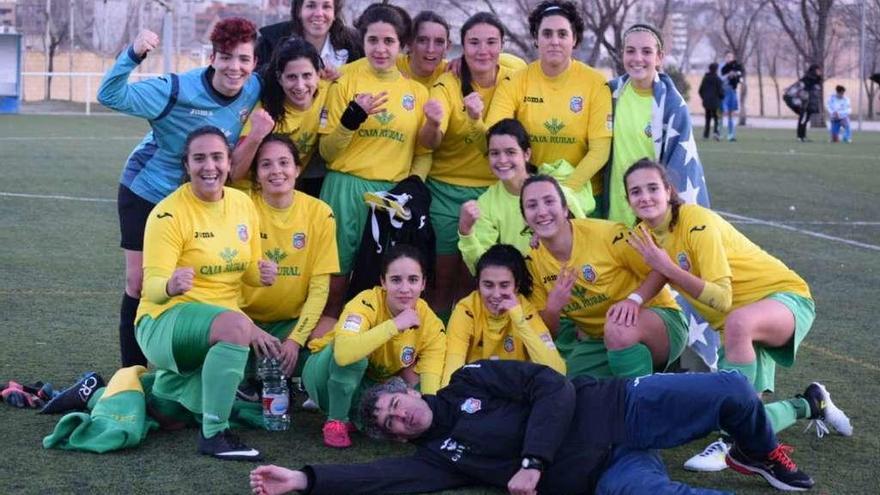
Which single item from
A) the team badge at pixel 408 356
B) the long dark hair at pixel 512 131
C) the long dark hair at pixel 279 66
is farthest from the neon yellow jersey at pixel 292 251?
the long dark hair at pixel 512 131

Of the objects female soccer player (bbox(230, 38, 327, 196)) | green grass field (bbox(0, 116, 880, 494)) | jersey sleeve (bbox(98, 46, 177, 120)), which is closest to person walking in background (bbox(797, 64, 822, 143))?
green grass field (bbox(0, 116, 880, 494))

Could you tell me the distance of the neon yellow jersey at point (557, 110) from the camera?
664cm

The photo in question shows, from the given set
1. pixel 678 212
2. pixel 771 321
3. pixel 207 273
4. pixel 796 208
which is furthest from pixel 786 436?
pixel 796 208

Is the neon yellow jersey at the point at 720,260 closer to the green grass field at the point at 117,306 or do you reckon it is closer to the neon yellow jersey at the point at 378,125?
the green grass field at the point at 117,306

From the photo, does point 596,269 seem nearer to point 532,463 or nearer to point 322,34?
point 532,463

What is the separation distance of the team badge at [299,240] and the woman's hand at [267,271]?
0.32 meters

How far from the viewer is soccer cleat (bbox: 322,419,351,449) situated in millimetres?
5734

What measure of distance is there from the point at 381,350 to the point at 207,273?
0.84 m

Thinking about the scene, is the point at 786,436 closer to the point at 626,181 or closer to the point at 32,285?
the point at 626,181

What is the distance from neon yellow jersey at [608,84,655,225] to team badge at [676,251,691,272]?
765 millimetres

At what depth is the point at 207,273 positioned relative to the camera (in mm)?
5801

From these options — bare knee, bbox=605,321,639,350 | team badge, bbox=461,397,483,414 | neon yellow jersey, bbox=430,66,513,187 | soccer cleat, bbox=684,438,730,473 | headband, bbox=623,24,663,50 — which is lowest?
soccer cleat, bbox=684,438,730,473

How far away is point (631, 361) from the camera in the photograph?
228 inches

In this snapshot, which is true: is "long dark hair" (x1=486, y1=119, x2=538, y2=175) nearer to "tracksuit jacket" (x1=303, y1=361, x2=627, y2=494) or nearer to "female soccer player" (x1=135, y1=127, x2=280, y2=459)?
"female soccer player" (x1=135, y1=127, x2=280, y2=459)
